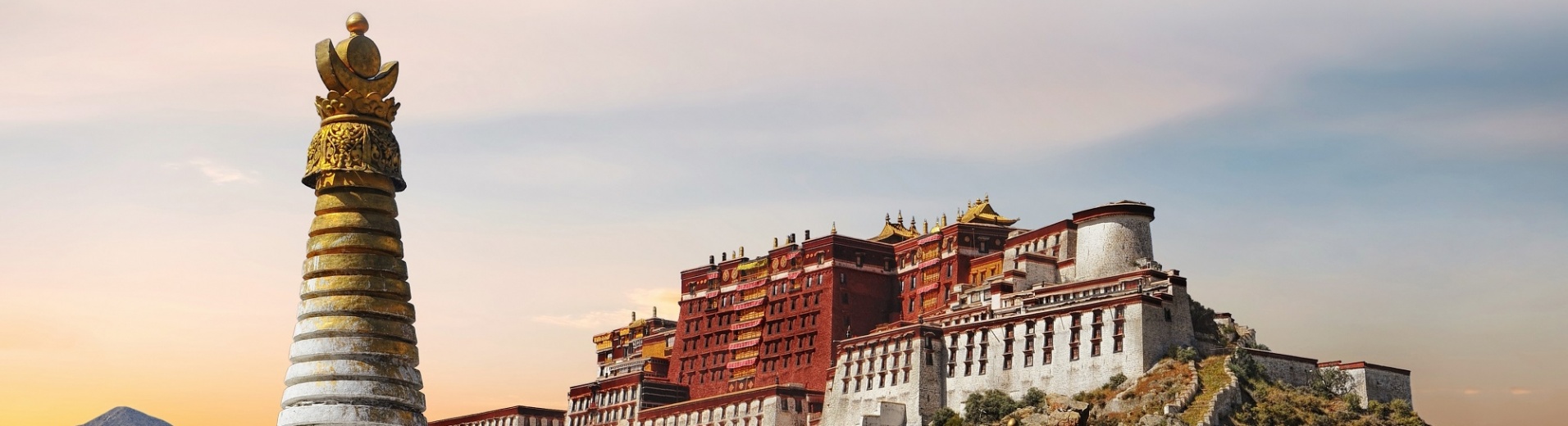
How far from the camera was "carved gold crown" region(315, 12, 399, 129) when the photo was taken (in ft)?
91.1

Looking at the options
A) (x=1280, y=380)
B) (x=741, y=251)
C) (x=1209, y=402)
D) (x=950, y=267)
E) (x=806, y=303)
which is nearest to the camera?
(x=1209, y=402)

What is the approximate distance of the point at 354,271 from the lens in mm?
27375

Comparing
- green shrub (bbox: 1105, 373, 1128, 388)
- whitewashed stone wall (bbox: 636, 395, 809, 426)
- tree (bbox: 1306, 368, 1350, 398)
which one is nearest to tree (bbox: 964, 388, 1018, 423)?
green shrub (bbox: 1105, 373, 1128, 388)

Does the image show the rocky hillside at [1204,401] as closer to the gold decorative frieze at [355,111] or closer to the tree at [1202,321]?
the tree at [1202,321]

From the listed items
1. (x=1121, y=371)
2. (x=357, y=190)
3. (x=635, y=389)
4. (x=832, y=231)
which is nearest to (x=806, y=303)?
(x=832, y=231)

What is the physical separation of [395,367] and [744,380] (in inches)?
2521

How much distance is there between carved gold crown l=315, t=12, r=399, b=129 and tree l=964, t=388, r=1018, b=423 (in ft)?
147

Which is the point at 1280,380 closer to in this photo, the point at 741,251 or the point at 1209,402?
the point at 1209,402

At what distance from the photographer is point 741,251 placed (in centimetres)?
9819

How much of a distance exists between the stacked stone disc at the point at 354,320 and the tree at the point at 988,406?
44475 millimetres

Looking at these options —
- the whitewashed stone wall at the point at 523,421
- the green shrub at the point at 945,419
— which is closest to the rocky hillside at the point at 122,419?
the whitewashed stone wall at the point at 523,421

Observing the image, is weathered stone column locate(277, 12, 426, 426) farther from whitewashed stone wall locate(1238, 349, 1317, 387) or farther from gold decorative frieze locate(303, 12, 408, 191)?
whitewashed stone wall locate(1238, 349, 1317, 387)

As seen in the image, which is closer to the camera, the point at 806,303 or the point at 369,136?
the point at 369,136

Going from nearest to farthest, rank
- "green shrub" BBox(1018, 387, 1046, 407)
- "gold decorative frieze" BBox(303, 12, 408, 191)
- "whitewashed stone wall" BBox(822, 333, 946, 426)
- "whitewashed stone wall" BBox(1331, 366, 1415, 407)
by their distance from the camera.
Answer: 1. "gold decorative frieze" BBox(303, 12, 408, 191)
2. "green shrub" BBox(1018, 387, 1046, 407)
3. "whitewashed stone wall" BBox(1331, 366, 1415, 407)
4. "whitewashed stone wall" BBox(822, 333, 946, 426)
